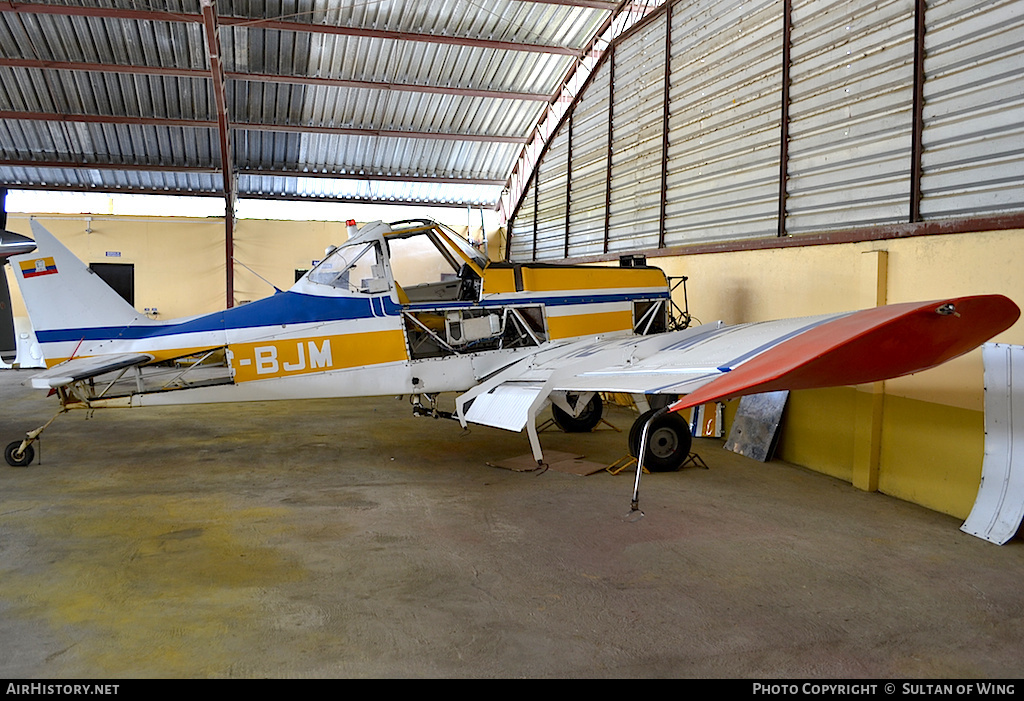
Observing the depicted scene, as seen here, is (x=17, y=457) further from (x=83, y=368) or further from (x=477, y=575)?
(x=477, y=575)

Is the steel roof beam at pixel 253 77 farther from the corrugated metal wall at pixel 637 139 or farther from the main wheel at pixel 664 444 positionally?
the main wheel at pixel 664 444

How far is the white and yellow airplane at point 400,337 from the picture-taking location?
638cm

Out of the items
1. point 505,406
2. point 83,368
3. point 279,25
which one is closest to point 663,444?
point 505,406

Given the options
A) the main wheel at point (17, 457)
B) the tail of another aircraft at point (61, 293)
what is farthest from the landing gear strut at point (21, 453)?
the tail of another aircraft at point (61, 293)

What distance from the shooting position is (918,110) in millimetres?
6516

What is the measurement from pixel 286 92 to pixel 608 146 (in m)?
7.36

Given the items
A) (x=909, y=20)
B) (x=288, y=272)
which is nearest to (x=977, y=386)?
(x=909, y=20)

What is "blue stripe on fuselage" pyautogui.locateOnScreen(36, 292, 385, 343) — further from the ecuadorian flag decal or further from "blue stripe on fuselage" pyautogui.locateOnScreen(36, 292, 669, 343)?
the ecuadorian flag decal

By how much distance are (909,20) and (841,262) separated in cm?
230

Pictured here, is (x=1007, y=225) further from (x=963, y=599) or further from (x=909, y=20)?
(x=963, y=599)

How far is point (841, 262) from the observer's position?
23.3 feet

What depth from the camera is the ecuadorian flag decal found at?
6602 mm

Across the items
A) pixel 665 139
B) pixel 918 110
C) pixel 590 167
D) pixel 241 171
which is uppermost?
pixel 241 171

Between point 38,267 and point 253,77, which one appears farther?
point 253,77
